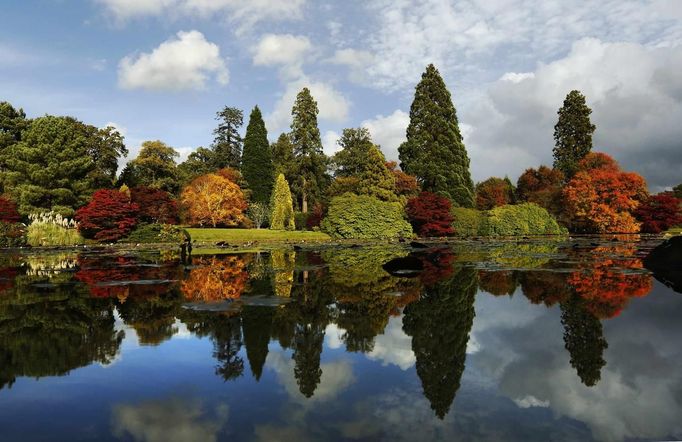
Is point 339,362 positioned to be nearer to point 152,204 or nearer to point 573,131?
point 152,204

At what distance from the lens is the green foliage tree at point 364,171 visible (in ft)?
150

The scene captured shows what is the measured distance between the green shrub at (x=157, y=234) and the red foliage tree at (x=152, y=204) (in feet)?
3.71

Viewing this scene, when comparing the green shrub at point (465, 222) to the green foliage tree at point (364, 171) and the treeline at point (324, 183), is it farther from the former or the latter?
the green foliage tree at point (364, 171)

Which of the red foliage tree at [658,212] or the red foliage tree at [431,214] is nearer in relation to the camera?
the red foliage tree at [431,214]

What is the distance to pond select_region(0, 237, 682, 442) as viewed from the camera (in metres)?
4.55

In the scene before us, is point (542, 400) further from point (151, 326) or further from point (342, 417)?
point (151, 326)

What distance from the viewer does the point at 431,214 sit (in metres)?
43.0

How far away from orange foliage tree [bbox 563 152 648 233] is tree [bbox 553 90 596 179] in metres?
11.6

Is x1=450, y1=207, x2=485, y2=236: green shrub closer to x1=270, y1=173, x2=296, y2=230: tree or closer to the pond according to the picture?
x1=270, y1=173, x2=296, y2=230: tree

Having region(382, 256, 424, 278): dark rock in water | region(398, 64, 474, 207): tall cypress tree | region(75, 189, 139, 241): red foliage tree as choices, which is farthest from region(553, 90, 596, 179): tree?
region(75, 189, 139, 241): red foliage tree

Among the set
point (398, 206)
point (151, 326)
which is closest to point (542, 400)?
point (151, 326)

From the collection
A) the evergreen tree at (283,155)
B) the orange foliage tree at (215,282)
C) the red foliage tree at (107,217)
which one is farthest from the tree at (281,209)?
the orange foliage tree at (215,282)

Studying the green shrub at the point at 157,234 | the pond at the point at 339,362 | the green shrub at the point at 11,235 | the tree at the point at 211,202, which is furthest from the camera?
the tree at the point at 211,202

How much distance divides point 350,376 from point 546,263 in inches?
650
